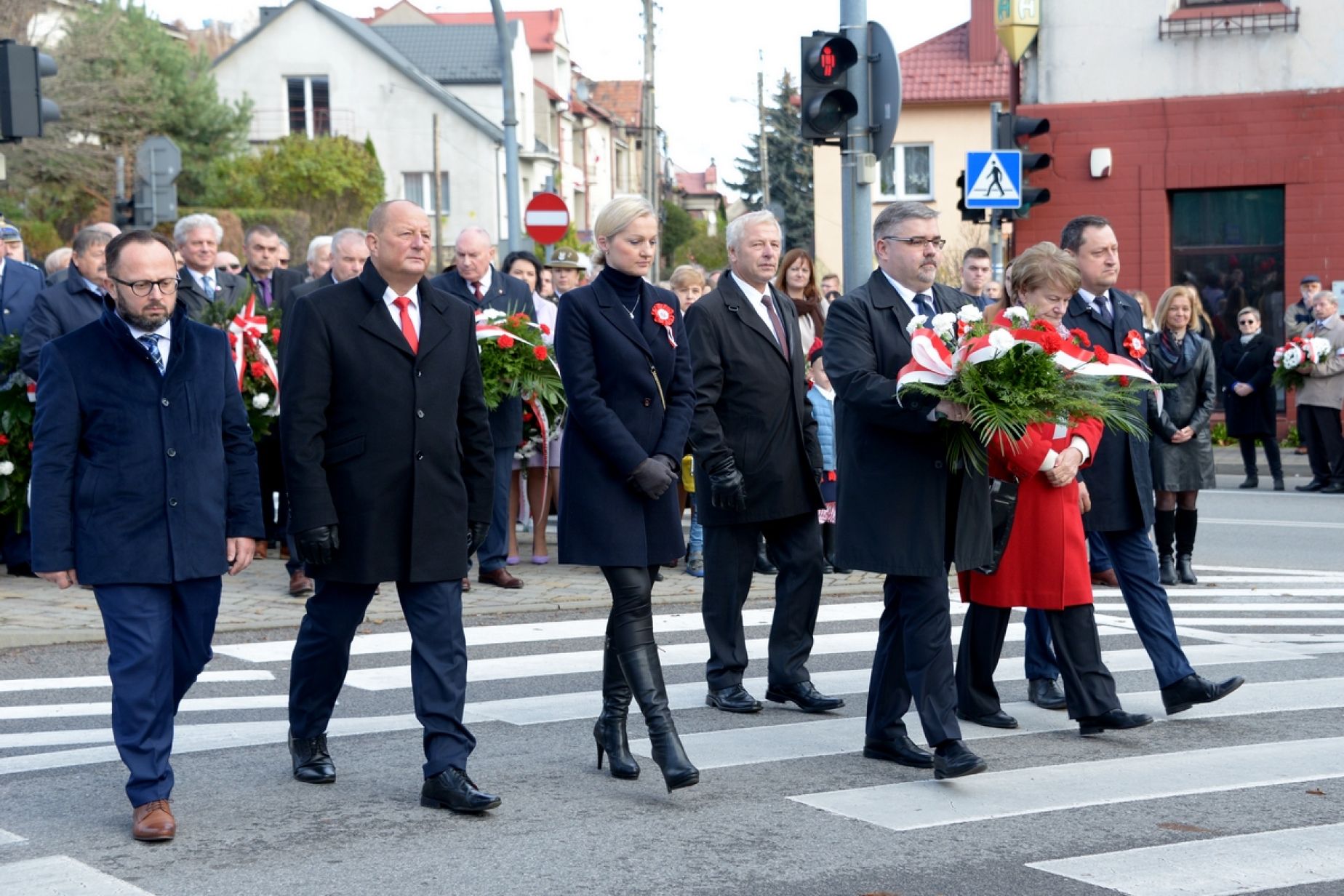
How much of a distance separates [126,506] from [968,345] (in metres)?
2.90

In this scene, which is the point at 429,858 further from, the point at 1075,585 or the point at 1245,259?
the point at 1245,259

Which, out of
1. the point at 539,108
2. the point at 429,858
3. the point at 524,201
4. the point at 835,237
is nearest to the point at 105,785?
the point at 429,858

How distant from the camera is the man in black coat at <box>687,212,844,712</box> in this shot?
7934 mm

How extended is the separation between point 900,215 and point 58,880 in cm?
372

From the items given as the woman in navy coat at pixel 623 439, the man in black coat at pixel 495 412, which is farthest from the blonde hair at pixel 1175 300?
the woman in navy coat at pixel 623 439

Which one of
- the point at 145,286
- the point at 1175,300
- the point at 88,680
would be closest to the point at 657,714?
the point at 145,286

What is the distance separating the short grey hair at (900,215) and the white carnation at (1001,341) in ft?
2.22

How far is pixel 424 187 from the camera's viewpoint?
67.9 metres

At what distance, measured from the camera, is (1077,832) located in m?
5.74

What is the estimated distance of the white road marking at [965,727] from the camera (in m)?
7.01

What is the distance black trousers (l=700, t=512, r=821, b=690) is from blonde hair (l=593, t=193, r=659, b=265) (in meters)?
1.81

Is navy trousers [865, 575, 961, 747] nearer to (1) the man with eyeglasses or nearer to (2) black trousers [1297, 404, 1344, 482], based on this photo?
(1) the man with eyeglasses

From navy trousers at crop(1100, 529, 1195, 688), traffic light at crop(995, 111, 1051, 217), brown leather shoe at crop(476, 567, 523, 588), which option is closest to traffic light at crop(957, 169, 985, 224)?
traffic light at crop(995, 111, 1051, 217)

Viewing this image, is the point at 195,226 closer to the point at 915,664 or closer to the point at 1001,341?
the point at 915,664
